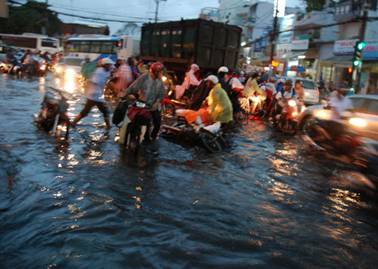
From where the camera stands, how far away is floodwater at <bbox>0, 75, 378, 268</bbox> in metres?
4.29

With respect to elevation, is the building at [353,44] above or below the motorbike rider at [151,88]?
above

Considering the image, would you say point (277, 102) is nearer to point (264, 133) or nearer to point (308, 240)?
point (264, 133)

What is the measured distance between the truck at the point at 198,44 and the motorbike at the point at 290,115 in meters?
5.42

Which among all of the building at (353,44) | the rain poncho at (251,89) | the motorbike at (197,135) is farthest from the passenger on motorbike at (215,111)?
the building at (353,44)

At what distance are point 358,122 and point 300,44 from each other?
3323 cm

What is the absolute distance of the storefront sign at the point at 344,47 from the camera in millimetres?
33188

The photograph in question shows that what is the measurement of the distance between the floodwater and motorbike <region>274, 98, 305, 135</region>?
186 inches

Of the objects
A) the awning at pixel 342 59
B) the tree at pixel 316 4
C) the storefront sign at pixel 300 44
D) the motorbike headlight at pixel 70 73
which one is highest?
the tree at pixel 316 4

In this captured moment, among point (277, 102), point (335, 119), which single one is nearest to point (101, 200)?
Answer: point (335, 119)

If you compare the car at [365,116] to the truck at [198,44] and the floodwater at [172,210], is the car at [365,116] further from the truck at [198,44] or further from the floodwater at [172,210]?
the truck at [198,44]

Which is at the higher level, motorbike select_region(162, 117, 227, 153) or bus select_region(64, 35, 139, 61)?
bus select_region(64, 35, 139, 61)

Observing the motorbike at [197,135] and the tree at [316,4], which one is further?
the tree at [316,4]

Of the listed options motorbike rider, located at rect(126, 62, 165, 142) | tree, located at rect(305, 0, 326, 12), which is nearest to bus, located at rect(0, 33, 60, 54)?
tree, located at rect(305, 0, 326, 12)

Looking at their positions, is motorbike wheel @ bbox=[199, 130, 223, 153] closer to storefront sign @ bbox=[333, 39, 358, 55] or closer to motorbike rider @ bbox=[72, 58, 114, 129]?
motorbike rider @ bbox=[72, 58, 114, 129]
